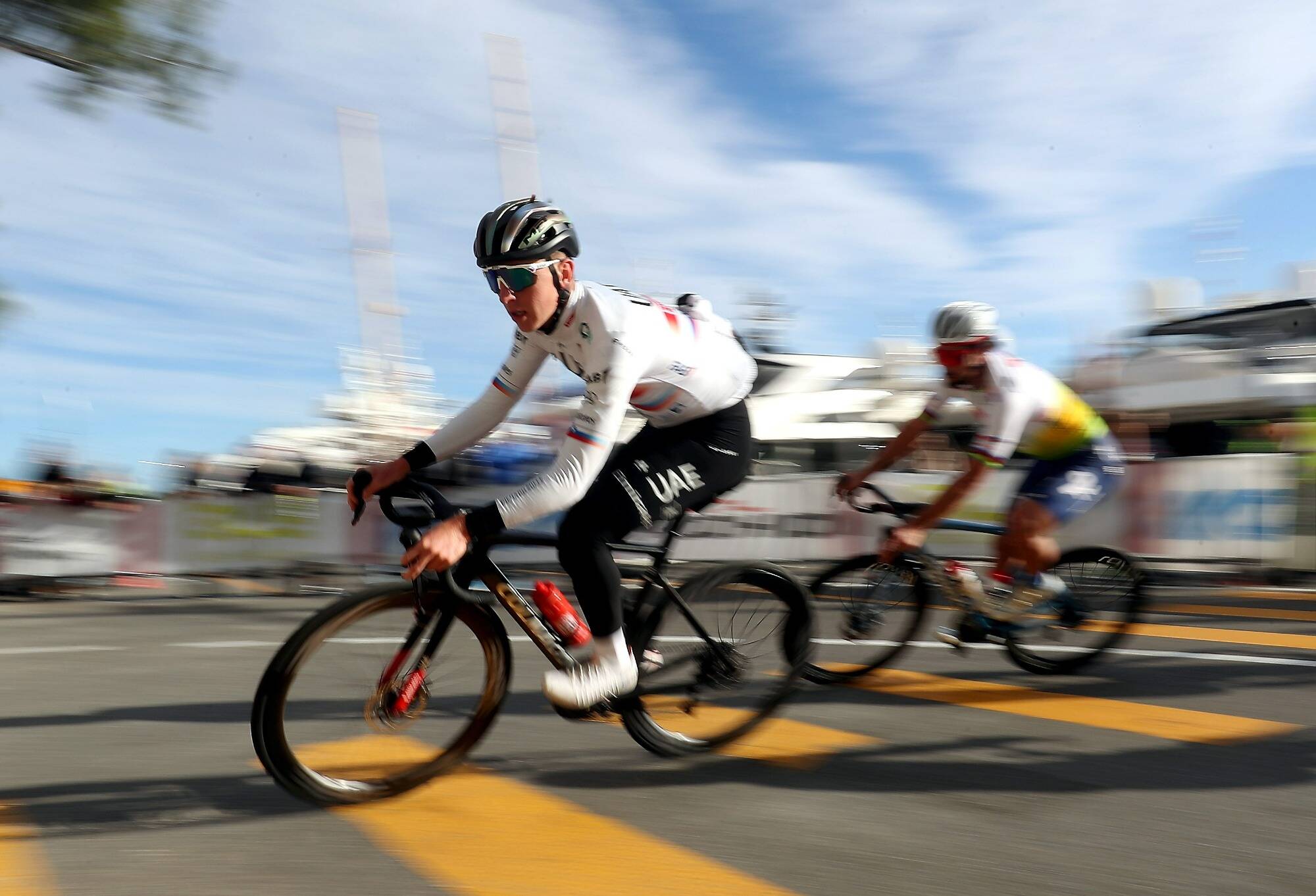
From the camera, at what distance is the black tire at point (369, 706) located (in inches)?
135

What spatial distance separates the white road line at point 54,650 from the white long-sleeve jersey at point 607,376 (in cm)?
491

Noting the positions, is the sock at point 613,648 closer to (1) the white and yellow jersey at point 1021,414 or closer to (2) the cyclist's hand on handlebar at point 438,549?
(2) the cyclist's hand on handlebar at point 438,549

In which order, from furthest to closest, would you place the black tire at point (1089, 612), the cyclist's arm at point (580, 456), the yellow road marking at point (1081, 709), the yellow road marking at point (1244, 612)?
the yellow road marking at point (1244, 612), the black tire at point (1089, 612), the yellow road marking at point (1081, 709), the cyclist's arm at point (580, 456)

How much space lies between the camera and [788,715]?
5.07m

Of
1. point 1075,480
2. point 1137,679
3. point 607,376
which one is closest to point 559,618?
point 607,376

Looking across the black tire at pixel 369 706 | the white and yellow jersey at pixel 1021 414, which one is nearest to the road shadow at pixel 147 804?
the black tire at pixel 369 706

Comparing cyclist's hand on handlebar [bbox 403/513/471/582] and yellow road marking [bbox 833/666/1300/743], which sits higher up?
cyclist's hand on handlebar [bbox 403/513/471/582]

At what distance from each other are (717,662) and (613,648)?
0.60 m

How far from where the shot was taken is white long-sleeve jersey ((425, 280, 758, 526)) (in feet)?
11.8

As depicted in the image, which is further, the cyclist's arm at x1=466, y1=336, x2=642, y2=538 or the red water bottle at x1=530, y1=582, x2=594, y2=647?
the red water bottle at x1=530, y1=582, x2=594, y2=647

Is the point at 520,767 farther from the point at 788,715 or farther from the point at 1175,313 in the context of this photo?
the point at 1175,313

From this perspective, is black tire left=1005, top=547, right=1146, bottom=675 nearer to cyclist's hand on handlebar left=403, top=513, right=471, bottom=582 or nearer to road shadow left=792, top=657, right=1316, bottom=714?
road shadow left=792, top=657, right=1316, bottom=714

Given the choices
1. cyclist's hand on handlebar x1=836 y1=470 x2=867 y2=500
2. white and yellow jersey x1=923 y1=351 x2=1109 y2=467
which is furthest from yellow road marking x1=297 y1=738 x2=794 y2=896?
white and yellow jersey x1=923 y1=351 x2=1109 y2=467

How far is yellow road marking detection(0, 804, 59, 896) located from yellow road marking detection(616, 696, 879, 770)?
6.03ft
